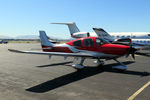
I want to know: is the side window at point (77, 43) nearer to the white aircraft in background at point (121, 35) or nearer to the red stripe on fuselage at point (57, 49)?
the red stripe on fuselage at point (57, 49)

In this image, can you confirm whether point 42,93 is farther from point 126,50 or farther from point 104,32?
point 104,32

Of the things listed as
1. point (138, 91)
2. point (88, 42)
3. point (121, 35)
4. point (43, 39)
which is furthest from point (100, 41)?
point (121, 35)

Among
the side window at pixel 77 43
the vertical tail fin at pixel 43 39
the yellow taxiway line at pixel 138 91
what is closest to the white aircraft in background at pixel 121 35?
the vertical tail fin at pixel 43 39

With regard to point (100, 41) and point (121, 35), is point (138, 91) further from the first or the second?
point (121, 35)

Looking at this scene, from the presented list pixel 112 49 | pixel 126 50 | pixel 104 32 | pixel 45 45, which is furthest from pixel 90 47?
pixel 104 32

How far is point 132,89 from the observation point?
20.1ft

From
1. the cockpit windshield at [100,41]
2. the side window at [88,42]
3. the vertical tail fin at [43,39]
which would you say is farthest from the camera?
the vertical tail fin at [43,39]

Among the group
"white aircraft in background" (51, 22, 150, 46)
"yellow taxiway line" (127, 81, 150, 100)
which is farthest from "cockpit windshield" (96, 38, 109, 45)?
"white aircraft in background" (51, 22, 150, 46)

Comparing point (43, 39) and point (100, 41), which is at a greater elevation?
point (43, 39)

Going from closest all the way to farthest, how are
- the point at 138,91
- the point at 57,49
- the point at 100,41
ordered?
the point at 138,91
the point at 100,41
the point at 57,49

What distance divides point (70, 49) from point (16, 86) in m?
5.31

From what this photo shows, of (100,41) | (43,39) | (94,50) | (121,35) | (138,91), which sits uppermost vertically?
(121,35)

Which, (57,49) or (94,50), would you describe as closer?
(94,50)

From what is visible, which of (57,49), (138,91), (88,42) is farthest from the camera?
(57,49)
